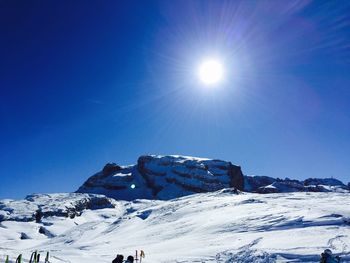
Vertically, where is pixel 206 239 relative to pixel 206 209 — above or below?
below

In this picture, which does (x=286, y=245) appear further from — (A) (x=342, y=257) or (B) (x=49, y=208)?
(B) (x=49, y=208)

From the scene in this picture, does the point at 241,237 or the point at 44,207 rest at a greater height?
the point at 44,207

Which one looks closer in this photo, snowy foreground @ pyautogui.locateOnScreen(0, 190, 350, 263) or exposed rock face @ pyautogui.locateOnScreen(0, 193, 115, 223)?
snowy foreground @ pyautogui.locateOnScreen(0, 190, 350, 263)

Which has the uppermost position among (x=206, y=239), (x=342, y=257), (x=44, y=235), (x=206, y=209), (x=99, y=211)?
(x=99, y=211)

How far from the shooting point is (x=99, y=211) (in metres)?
153

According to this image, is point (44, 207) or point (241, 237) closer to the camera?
point (241, 237)

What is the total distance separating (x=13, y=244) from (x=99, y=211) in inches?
2645

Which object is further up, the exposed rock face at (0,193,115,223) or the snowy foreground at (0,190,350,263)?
the exposed rock face at (0,193,115,223)

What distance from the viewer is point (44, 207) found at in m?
152

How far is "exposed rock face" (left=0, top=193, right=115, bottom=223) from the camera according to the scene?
142500 mm

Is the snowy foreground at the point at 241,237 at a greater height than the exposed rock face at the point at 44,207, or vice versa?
the exposed rock face at the point at 44,207

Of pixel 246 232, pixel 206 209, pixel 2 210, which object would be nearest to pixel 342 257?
pixel 246 232

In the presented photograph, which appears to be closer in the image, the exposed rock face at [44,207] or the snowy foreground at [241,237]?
the snowy foreground at [241,237]

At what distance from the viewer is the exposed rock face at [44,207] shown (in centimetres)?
14250
